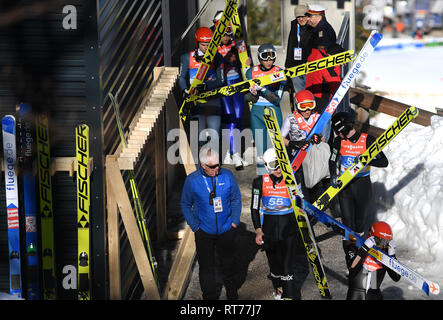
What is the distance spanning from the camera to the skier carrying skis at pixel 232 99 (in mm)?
10523

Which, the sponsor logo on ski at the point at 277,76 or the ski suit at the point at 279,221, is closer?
the ski suit at the point at 279,221

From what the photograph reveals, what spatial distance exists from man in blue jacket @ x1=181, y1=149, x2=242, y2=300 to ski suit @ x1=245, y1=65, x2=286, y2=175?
2037mm

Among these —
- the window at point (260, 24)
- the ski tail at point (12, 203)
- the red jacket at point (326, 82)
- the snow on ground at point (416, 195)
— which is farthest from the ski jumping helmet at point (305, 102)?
the window at point (260, 24)

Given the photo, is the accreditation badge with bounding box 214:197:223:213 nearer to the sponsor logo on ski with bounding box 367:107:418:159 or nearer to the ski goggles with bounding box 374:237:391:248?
the ski goggles with bounding box 374:237:391:248

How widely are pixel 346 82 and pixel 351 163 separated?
0.90 m

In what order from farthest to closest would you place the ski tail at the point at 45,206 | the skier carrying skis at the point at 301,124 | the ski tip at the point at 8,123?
the skier carrying skis at the point at 301,124 < the ski tail at the point at 45,206 < the ski tip at the point at 8,123

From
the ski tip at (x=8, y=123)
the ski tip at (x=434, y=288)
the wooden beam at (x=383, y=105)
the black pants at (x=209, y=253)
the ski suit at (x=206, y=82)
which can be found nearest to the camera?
the ski tip at (x=434, y=288)

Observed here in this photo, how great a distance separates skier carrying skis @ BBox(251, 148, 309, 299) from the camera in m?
7.75

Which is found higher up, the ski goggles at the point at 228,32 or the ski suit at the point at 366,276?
the ski goggles at the point at 228,32

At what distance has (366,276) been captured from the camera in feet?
22.9

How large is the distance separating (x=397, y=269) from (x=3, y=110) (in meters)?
3.92

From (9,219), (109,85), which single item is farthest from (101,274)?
(109,85)

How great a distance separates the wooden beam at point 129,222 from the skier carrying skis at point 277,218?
3.81 feet

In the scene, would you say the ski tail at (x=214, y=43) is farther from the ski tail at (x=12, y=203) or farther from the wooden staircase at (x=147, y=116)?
the ski tail at (x=12, y=203)
